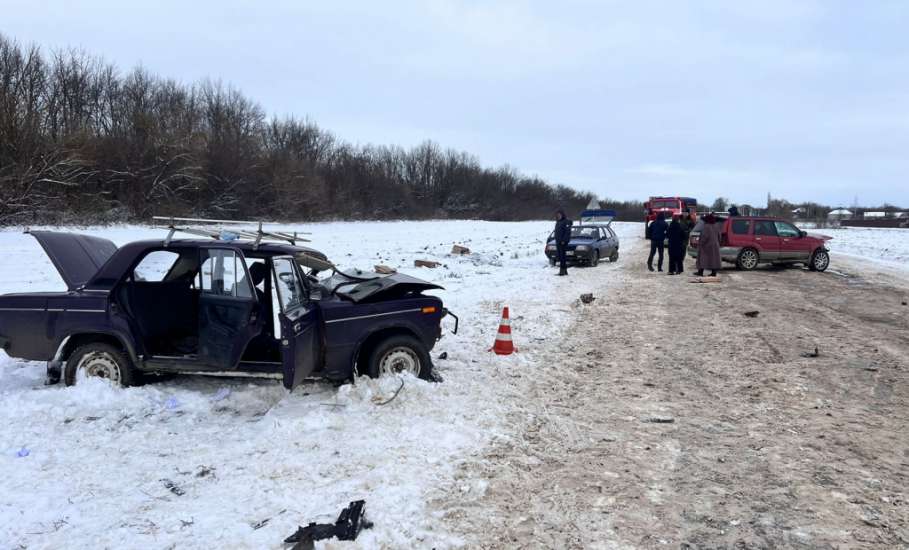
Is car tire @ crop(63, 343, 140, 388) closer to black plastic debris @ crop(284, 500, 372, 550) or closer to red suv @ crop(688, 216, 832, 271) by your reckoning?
black plastic debris @ crop(284, 500, 372, 550)

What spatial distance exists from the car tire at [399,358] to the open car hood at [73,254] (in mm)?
3161

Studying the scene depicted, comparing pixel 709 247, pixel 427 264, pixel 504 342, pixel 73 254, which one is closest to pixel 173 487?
pixel 73 254

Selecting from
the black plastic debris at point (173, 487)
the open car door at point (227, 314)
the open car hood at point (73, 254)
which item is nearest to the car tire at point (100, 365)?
the open car hood at point (73, 254)

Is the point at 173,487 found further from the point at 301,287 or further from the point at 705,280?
the point at 705,280

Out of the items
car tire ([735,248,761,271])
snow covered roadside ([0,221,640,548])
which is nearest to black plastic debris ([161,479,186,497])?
snow covered roadside ([0,221,640,548])

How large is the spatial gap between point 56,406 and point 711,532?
5.58 metres

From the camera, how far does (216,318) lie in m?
5.37

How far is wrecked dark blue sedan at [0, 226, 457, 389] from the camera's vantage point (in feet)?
17.5

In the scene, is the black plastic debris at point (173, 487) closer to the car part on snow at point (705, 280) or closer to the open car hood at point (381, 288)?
the open car hood at point (381, 288)

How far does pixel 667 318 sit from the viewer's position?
406 inches

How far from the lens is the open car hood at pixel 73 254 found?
5.61 metres

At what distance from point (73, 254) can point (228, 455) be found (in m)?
3.29

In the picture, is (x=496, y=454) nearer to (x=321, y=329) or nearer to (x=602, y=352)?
(x=321, y=329)

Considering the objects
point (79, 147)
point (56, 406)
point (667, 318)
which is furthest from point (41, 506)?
point (79, 147)
